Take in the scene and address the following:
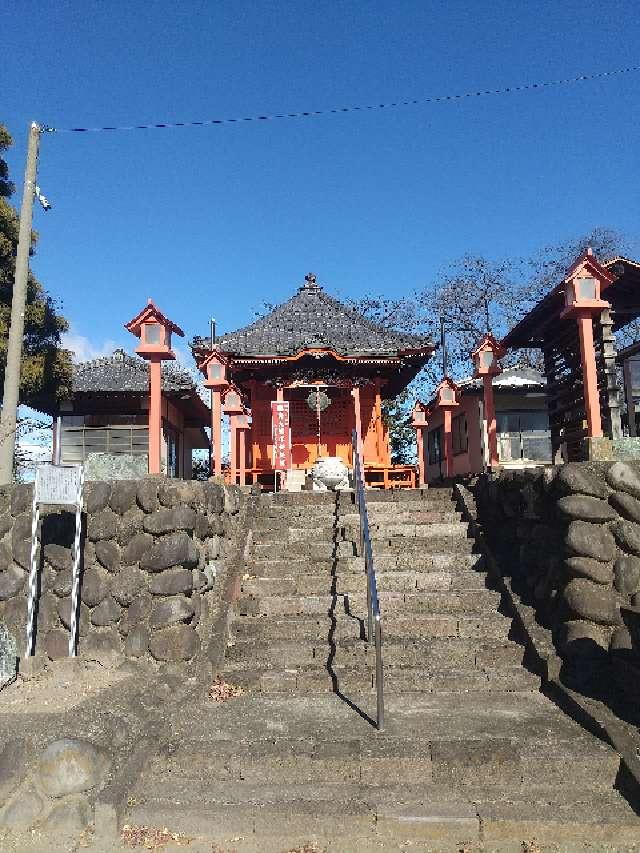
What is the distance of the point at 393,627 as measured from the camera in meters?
5.81

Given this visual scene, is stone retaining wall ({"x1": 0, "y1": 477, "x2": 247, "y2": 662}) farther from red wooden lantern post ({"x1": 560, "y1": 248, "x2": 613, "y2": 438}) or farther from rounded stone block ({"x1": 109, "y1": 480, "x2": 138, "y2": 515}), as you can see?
red wooden lantern post ({"x1": 560, "y1": 248, "x2": 613, "y2": 438})

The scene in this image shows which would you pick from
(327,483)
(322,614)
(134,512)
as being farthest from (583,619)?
(327,483)

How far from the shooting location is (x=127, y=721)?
4180 mm

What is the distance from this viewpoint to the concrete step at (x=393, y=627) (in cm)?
572

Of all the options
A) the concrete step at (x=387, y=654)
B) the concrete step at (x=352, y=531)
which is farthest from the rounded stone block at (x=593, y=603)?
the concrete step at (x=352, y=531)

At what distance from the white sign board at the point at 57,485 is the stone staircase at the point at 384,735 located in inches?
81.4

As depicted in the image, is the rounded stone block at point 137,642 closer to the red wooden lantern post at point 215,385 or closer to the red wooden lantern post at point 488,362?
the red wooden lantern post at point 215,385

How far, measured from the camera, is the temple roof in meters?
14.5

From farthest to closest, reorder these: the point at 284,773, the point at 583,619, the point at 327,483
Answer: the point at 327,483 → the point at 583,619 → the point at 284,773

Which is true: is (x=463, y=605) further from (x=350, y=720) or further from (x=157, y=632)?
(x=157, y=632)

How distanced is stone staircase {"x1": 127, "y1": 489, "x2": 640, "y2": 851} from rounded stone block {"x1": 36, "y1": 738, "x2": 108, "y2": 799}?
13.0 inches

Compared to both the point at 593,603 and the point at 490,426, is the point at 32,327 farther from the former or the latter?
the point at 593,603

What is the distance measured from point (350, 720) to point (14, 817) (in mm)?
2255

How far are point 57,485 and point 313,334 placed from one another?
11.2m
